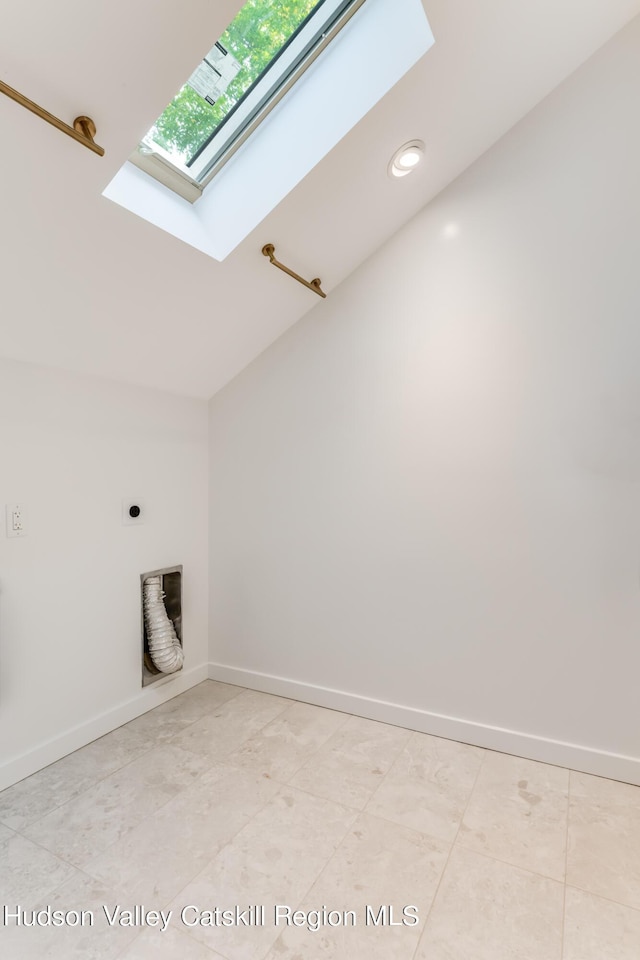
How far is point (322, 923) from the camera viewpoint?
1176 mm

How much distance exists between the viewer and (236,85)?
1.59m

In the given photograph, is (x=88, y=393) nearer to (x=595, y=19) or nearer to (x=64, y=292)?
(x=64, y=292)

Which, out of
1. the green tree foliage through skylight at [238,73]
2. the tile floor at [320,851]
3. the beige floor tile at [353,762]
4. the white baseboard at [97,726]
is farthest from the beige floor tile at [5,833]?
the green tree foliage through skylight at [238,73]

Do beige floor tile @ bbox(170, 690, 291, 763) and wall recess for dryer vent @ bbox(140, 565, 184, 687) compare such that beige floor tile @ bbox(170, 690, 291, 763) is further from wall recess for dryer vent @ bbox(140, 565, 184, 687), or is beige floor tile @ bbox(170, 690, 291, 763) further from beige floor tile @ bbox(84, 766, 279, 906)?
wall recess for dryer vent @ bbox(140, 565, 184, 687)

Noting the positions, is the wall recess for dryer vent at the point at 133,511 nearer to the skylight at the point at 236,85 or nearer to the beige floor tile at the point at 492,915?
the skylight at the point at 236,85

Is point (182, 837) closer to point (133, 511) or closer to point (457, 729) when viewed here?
point (457, 729)

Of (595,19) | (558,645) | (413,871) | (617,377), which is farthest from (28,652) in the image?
(595,19)

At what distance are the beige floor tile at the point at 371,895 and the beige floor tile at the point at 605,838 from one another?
40 cm

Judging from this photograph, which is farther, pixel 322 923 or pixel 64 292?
pixel 64 292

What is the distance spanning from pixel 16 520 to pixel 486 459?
72.7 inches

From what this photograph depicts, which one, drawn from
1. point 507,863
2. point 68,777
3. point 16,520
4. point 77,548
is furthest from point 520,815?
point 16,520

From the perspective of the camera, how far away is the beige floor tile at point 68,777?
1.56m

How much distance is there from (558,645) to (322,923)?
122 cm

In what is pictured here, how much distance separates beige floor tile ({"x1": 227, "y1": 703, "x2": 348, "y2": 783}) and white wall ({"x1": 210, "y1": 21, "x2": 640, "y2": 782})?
113mm
